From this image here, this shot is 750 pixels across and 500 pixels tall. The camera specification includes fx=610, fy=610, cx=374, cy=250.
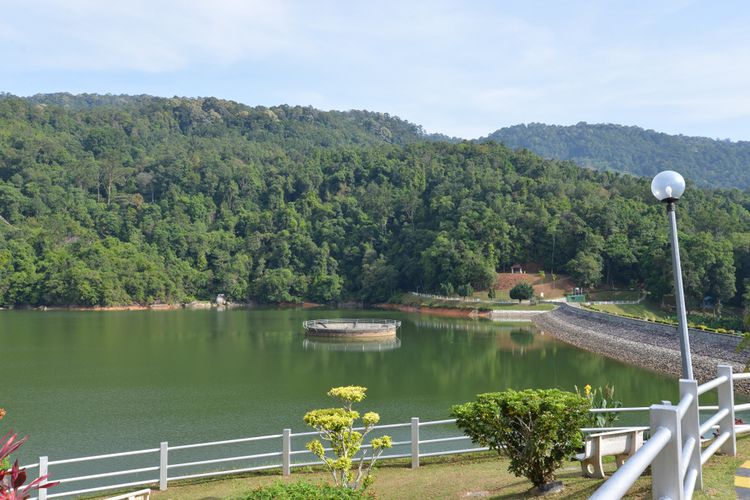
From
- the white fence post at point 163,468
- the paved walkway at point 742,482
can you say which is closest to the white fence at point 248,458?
the white fence post at point 163,468

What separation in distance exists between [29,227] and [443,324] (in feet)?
204

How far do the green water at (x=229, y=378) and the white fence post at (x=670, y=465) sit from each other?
14539 mm

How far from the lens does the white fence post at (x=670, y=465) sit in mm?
2396

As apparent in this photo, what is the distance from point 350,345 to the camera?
37938mm

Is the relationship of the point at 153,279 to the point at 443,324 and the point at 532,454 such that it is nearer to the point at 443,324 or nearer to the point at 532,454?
the point at 443,324

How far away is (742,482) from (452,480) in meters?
4.31

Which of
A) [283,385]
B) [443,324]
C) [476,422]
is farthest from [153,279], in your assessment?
[476,422]

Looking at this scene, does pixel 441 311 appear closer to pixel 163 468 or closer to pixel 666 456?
pixel 163 468

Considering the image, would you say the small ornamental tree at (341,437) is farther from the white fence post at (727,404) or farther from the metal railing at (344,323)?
the metal railing at (344,323)

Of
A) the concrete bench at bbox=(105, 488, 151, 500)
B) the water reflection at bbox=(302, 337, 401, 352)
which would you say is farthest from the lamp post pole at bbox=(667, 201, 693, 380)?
the water reflection at bbox=(302, 337, 401, 352)

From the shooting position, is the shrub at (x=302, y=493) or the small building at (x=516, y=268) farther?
the small building at (x=516, y=268)

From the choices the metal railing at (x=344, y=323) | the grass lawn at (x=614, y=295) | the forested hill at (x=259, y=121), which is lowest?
the metal railing at (x=344, y=323)

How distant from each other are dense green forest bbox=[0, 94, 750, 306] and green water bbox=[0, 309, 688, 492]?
74.3 feet

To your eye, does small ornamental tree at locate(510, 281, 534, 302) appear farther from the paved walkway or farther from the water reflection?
the paved walkway
